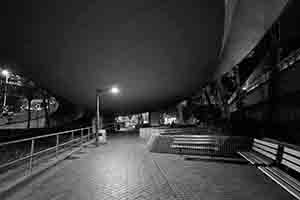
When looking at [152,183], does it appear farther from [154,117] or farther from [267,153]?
[154,117]

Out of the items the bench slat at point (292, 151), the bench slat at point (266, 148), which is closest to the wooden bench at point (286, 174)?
the bench slat at point (292, 151)

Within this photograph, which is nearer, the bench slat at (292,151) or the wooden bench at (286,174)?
the wooden bench at (286,174)

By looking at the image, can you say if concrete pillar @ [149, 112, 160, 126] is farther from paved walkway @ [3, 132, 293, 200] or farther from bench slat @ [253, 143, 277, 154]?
bench slat @ [253, 143, 277, 154]

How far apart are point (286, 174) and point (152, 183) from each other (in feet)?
9.85

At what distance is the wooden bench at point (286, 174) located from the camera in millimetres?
3000

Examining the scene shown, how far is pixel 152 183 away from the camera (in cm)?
405

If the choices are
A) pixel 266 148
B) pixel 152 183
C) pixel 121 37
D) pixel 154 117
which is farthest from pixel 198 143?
pixel 154 117

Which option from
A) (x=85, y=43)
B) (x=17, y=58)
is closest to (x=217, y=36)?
(x=85, y=43)

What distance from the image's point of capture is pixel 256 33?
833 centimetres

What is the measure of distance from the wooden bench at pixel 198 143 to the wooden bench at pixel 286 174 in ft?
8.71

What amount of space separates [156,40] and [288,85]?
22.7ft

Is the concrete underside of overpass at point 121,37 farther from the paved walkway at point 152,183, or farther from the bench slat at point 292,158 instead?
the bench slat at point 292,158

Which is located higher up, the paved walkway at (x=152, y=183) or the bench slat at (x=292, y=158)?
the bench slat at (x=292, y=158)

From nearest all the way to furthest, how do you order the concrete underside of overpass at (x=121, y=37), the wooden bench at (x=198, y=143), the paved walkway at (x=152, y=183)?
1. the paved walkway at (x=152, y=183)
2. the concrete underside of overpass at (x=121, y=37)
3. the wooden bench at (x=198, y=143)
